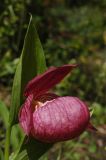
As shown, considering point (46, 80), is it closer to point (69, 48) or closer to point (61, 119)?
point (61, 119)

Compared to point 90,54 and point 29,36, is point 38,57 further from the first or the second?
point 90,54

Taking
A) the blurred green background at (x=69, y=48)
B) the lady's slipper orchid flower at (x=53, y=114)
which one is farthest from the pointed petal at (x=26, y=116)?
the blurred green background at (x=69, y=48)

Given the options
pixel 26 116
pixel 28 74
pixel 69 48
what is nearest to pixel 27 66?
pixel 28 74

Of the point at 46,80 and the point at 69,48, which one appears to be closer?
the point at 46,80

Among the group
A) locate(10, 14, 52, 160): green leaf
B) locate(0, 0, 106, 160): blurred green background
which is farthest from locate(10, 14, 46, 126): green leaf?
locate(0, 0, 106, 160): blurred green background

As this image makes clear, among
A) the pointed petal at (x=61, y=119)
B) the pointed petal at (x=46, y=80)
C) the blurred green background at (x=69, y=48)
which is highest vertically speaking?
the pointed petal at (x=46, y=80)

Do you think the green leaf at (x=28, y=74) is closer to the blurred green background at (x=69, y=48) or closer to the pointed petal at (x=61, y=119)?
the pointed petal at (x=61, y=119)
